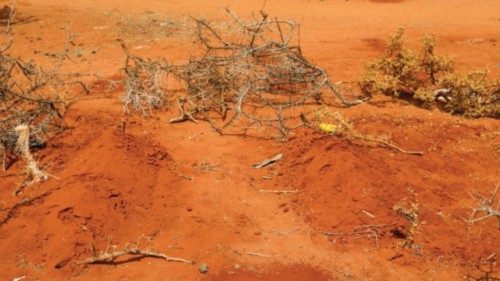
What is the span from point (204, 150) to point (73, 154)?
119 centimetres

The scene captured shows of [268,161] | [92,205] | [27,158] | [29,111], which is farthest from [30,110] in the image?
[268,161]

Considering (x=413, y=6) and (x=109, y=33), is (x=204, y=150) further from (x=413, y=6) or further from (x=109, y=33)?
(x=413, y=6)

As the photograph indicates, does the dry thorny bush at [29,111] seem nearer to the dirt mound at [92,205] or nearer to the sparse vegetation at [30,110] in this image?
the sparse vegetation at [30,110]

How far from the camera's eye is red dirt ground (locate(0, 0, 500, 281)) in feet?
11.1

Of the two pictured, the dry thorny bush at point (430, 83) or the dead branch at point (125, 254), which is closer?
the dead branch at point (125, 254)

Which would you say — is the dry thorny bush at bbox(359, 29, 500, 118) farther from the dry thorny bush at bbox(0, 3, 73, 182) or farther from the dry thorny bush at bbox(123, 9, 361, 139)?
the dry thorny bush at bbox(0, 3, 73, 182)

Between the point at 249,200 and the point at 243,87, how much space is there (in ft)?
5.90

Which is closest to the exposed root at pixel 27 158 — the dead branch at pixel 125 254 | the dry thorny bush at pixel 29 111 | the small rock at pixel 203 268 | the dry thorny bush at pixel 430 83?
the dry thorny bush at pixel 29 111

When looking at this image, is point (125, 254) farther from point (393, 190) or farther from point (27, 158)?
point (393, 190)

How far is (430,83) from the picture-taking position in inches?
232

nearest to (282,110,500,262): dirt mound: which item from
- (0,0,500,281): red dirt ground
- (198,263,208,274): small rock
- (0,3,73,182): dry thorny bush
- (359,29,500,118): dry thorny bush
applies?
(0,0,500,281): red dirt ground

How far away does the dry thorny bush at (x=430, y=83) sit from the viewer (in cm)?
525

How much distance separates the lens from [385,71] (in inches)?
230

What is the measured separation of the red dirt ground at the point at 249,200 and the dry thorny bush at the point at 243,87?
241 mm
